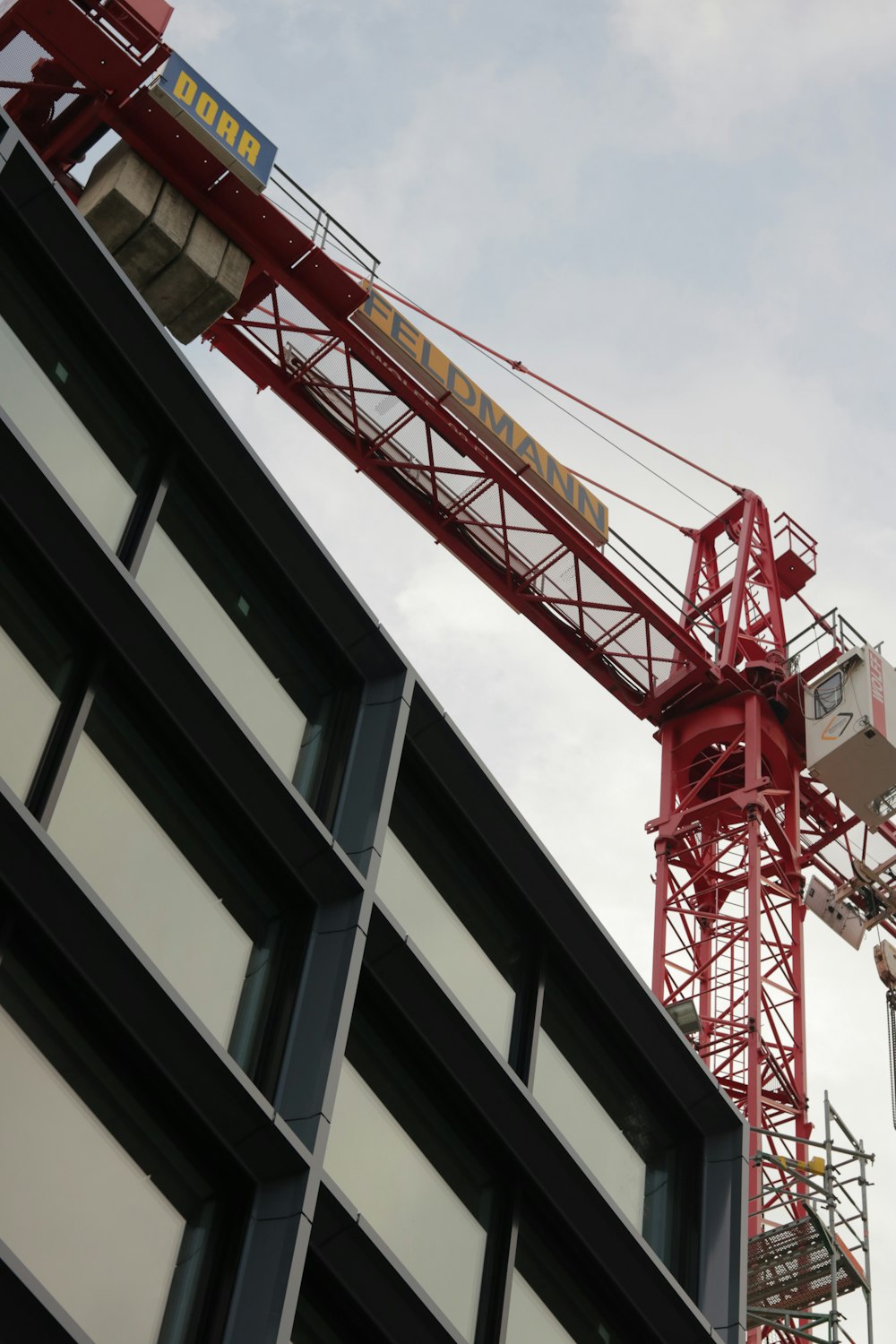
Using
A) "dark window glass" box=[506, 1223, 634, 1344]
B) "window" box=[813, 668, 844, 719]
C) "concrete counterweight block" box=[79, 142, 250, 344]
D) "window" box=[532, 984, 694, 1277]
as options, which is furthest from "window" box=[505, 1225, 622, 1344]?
"window" box=[813, 668, 844, 719]

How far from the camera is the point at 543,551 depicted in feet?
134

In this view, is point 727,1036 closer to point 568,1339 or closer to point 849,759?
point 849,759

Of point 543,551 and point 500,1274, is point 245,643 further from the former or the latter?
point 543,551

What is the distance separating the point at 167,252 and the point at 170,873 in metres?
17.1

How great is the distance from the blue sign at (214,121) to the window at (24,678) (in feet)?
59.3

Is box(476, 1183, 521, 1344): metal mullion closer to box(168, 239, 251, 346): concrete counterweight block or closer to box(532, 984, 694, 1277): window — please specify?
box(532, 984, 694, 1277): window

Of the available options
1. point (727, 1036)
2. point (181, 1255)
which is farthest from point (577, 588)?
point (181, 1255)

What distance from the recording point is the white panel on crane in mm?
39781

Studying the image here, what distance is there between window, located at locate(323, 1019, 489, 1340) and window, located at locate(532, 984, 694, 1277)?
1.72 meters

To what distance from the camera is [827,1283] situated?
28422 mm

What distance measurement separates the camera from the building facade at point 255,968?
530 inches

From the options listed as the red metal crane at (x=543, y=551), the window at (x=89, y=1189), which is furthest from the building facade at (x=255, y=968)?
the red metal crane at (x=543, y=551)

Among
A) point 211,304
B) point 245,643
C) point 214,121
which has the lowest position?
point 245,643

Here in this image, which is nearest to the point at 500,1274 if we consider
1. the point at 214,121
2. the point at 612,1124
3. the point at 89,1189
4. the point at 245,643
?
the point at 612,1124
